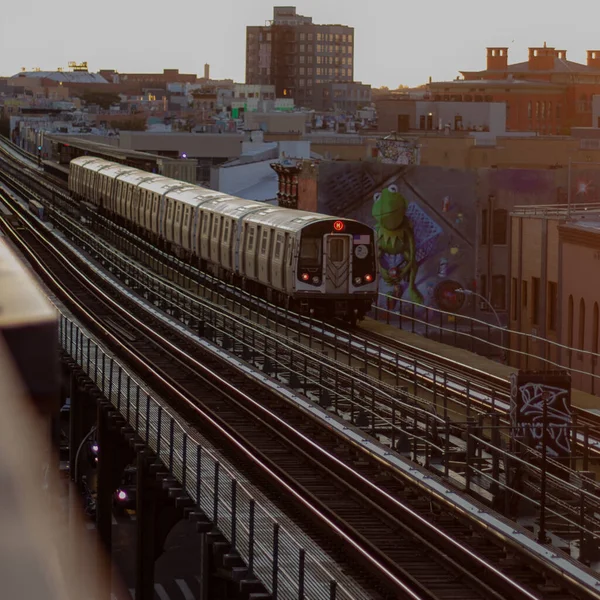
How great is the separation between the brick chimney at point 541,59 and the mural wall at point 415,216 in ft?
301

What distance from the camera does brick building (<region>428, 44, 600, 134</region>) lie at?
131 meters

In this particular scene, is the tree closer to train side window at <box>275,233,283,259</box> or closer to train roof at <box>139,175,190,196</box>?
train roof at <box>139,175,190,196</box>

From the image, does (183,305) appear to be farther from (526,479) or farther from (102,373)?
(526,479)

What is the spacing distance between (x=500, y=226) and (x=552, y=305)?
17.8 m

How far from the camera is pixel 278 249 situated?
34.1 meters

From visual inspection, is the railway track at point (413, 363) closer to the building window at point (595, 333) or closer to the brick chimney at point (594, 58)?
the building window at point (595, 333)

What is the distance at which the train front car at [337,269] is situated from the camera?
3294 cm

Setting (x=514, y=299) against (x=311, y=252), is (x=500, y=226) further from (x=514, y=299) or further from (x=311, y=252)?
(x=311, y=252)

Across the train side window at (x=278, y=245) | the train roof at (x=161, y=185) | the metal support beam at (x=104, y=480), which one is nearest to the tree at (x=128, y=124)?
the train roof at (x=161, y=185)

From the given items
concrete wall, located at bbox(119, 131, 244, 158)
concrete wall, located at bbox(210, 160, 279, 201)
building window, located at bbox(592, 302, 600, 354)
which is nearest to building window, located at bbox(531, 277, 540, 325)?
building window, located at bbox(592, 302, 600, 354)

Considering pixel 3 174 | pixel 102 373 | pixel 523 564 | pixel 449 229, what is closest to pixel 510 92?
pixel 3 174

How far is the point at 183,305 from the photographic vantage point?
116ft

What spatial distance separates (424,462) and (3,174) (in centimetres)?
9729

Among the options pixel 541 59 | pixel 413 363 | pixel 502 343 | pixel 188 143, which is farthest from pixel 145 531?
pixel 541 59
